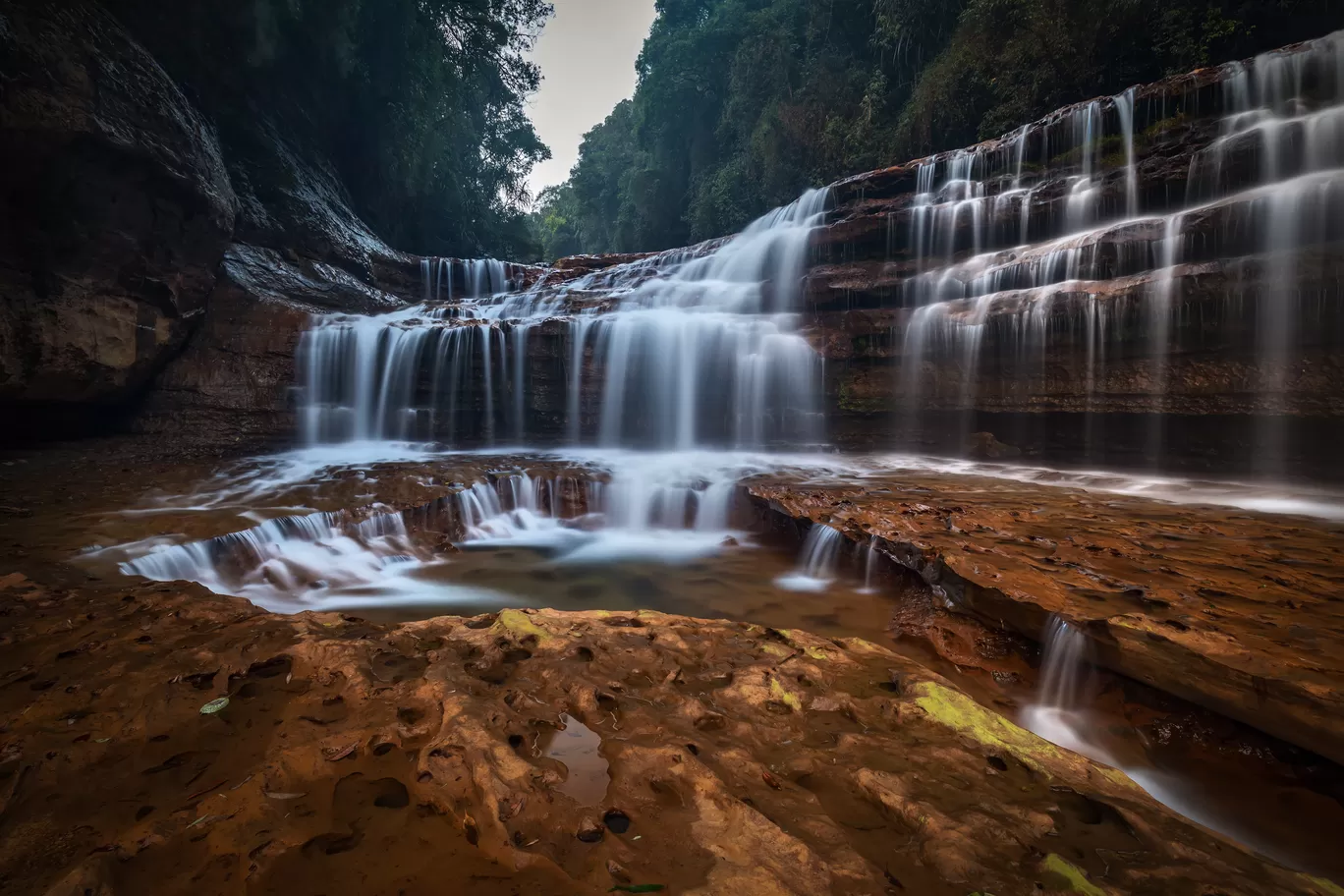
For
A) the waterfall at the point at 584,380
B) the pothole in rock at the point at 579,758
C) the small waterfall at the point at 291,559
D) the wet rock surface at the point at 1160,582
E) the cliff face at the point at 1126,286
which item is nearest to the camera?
the pothole in rock at the point at 579,758

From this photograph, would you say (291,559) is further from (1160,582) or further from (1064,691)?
(1160,582)

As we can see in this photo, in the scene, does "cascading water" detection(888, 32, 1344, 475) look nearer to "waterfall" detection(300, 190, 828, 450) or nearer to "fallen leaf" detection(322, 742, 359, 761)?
"waterfall" detection(300, 190, 828, 450)

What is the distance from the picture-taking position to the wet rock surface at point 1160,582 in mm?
1989

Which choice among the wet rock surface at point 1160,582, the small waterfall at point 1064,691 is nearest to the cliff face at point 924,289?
the wet rock surface at point 1160,582

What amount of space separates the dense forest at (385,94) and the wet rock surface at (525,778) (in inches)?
491

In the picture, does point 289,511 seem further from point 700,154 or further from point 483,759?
point 700,154

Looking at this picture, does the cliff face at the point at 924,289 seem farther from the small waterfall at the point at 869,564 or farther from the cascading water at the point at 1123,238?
the small waterfall at the point at 869,564

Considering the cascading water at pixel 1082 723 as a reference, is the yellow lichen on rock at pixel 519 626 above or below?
above

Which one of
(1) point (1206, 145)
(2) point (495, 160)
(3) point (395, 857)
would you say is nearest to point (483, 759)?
(3) point (395, 857)

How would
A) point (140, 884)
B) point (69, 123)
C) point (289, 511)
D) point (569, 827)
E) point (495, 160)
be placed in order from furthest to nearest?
point (495, 160) → point (69, 123) → point (289, 511) → point (569, 827) → point (140, 884)

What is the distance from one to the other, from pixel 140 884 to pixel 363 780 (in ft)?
1.55

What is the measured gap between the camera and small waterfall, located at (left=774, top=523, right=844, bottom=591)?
4438mm

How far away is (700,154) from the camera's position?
22.6 meters

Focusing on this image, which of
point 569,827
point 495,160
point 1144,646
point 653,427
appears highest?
point 495,160
